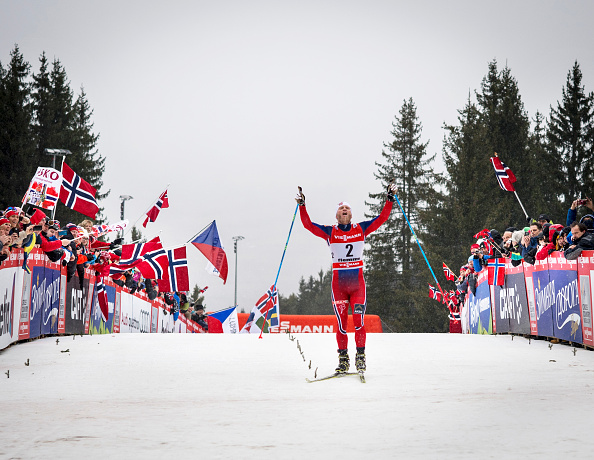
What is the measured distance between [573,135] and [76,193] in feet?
116

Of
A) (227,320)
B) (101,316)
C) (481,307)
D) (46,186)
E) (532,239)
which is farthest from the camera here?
(227,320)

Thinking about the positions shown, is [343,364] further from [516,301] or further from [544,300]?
[516,301]

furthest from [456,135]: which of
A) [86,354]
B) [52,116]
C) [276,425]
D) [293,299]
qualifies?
[293,299]

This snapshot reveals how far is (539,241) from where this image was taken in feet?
44.7

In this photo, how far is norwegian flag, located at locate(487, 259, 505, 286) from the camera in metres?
16.6

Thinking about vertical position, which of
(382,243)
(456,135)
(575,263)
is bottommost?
(575,263)

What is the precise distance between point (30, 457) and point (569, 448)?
322 cm

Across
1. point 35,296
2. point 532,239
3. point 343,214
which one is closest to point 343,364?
point 343,214

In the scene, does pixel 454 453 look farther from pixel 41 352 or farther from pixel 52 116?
pixel 52 116

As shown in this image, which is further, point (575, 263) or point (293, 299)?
point (293, 299)

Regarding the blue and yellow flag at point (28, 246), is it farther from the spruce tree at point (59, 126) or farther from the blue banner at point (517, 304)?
the spruce tree at point (59, 126)

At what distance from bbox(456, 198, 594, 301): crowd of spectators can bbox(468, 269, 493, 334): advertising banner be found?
0.31 meters

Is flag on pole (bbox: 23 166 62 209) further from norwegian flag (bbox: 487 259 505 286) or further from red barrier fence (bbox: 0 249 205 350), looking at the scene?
norwegian flag (bbox: 487 259 505 286)

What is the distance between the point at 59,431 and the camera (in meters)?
5.21
